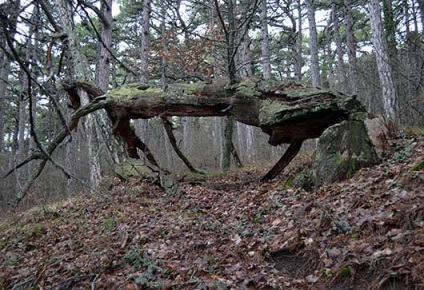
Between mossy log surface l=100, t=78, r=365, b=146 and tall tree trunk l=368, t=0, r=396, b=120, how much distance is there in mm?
3462

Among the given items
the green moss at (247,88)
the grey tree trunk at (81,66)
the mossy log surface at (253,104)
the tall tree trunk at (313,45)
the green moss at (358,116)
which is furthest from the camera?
the tall tree trunk at (313,45)

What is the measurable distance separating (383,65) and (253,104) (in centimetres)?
462

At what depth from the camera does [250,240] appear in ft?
16.1

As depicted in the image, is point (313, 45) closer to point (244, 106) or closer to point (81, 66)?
point (244, 106)

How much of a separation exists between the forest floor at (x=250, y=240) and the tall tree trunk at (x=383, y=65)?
9.92 feet

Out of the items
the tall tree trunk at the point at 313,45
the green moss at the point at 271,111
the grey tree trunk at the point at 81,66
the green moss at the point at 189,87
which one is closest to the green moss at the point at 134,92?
the green moss at the point at 189,87

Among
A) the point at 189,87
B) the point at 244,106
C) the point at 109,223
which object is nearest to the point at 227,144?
the point at 189,87

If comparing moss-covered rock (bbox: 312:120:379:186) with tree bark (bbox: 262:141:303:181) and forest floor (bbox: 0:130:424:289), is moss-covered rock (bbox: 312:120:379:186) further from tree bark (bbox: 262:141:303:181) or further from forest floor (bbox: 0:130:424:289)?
tree bark (bbox: 262:141:303:181)

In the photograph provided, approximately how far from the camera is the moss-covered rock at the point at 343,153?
6.16m

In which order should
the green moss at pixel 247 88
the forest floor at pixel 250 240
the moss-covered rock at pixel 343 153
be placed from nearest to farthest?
the forest floor at pixel 250 240, the moss-covered rock at pixel 343 153, the green moss at pixel 247 88

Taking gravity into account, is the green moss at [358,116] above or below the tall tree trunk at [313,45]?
below

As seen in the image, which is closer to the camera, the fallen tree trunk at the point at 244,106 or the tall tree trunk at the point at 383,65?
the fallen tree trunk at the point at 244,106

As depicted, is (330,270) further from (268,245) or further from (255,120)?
(255,120)

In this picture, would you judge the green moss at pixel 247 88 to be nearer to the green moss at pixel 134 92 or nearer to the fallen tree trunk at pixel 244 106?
the fallen tree trunk at pixel 244 106
